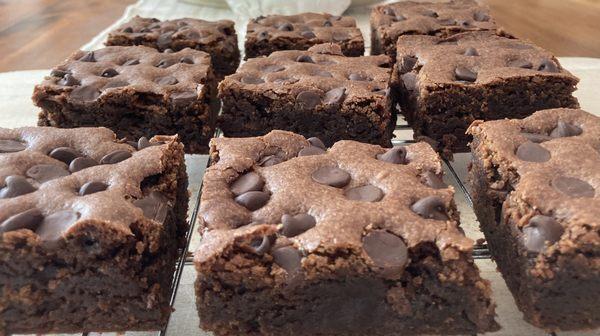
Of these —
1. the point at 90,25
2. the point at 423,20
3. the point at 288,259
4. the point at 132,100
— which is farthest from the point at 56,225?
the point at 90,25

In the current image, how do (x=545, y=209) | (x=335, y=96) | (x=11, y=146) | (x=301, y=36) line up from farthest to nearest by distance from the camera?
(x=301, y=36)
(x=335, y=96)
(x=11, y=146)
(x=545, y=209)

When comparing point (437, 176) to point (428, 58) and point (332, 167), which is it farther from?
point (428, 58)

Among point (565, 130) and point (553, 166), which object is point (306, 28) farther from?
point (553, 166)

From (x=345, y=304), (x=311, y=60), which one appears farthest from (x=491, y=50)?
(x=345, y=304)

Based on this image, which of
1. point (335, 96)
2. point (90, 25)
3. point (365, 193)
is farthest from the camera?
point (90, 25)

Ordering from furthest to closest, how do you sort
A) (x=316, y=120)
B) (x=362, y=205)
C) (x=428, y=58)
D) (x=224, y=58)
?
(x=224, y=58), (x=428, y=58), (x=316, y=120), (x=362, y=205)
